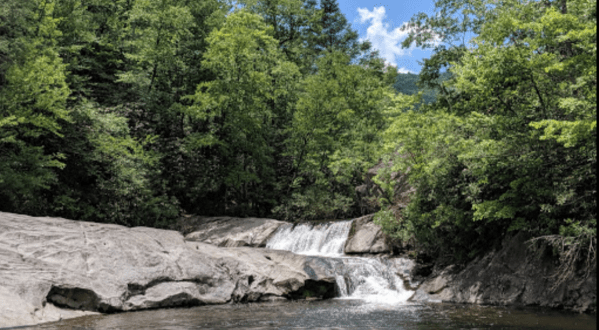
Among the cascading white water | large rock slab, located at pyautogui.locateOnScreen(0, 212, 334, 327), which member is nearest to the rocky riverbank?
large rock slab, located at pyautogui.locateOnScreen(0, 212, 334, 327)

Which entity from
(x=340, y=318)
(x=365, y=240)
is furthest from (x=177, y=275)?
(x=365, y=240)

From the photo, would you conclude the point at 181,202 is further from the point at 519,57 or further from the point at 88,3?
the point at 519,57

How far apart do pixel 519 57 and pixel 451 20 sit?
12.6m

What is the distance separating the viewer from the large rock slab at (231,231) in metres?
22.5

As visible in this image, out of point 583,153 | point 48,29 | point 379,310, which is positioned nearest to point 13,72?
point 48,29

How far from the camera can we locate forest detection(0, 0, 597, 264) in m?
11.4

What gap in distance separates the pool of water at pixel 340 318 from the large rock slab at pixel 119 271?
2.08 feet

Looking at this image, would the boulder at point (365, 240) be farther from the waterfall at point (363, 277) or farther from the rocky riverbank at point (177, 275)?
the rocky riverbank at point (177, 275)

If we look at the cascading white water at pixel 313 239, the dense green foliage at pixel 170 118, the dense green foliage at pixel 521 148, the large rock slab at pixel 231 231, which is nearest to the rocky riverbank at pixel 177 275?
the dense green foliage at pixel 521 148

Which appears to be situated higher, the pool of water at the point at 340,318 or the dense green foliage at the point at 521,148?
the dense green foliage at the point at 521,148

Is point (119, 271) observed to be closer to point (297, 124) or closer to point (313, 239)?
point (313, 239)

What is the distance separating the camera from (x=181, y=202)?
29.5 m

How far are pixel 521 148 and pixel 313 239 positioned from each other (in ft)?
38.2

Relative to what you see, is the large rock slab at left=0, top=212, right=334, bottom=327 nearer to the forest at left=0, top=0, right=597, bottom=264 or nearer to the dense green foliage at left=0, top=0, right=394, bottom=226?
the forest at left=0, top=0, right=597, bottom=264
